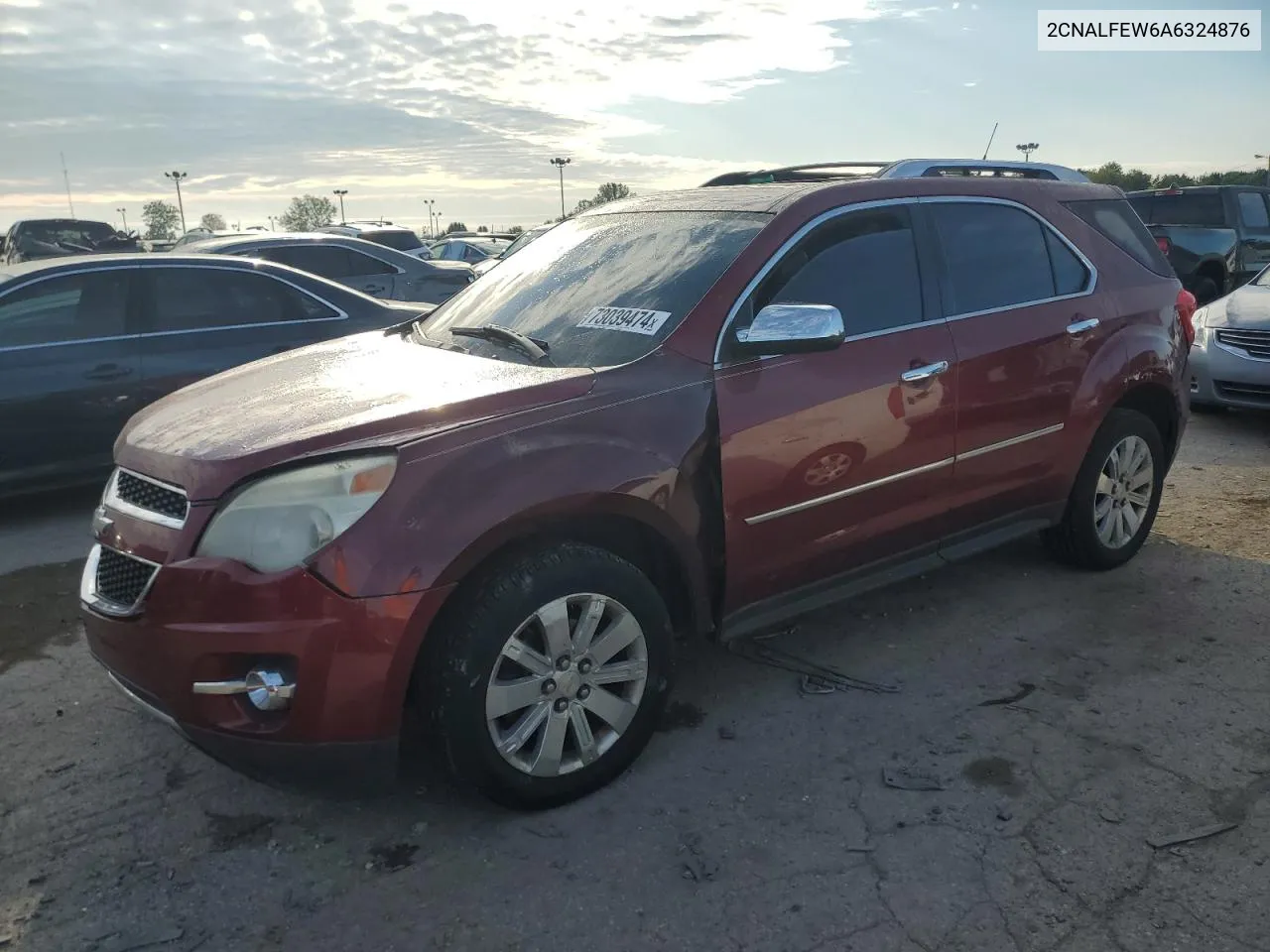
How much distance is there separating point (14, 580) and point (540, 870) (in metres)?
3.62

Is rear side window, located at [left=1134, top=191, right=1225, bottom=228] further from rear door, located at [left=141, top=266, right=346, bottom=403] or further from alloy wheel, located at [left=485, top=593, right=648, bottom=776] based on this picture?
alloy wheel, located at [left=485, top=593, right=648, bottom=776]

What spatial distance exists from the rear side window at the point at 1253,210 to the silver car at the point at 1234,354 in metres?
5.90

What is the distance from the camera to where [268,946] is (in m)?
2.44

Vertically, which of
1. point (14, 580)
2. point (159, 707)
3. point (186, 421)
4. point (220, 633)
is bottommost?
point (14, 580)

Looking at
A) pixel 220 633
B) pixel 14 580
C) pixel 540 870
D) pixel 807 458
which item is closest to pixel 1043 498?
pixel 807 458

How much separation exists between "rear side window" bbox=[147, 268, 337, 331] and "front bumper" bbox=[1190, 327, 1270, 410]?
670 cm

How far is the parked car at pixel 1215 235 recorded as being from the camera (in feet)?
43.3

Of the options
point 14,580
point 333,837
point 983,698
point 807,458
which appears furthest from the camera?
point 14,580

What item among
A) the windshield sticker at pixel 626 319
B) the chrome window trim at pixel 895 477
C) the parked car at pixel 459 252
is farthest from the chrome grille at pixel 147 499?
the parked car at pixel 459 252

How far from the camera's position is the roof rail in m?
4.15

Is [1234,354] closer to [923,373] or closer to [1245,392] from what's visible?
[1245,392]

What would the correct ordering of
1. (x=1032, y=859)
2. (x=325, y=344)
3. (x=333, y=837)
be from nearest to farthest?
1. (x=1032, y=859)
2. (x=333, y=837)
3. (x=325, y=344)

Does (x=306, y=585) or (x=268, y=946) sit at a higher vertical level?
(x=306, y=585)

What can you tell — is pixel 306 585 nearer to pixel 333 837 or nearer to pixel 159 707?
pixel 159 707
